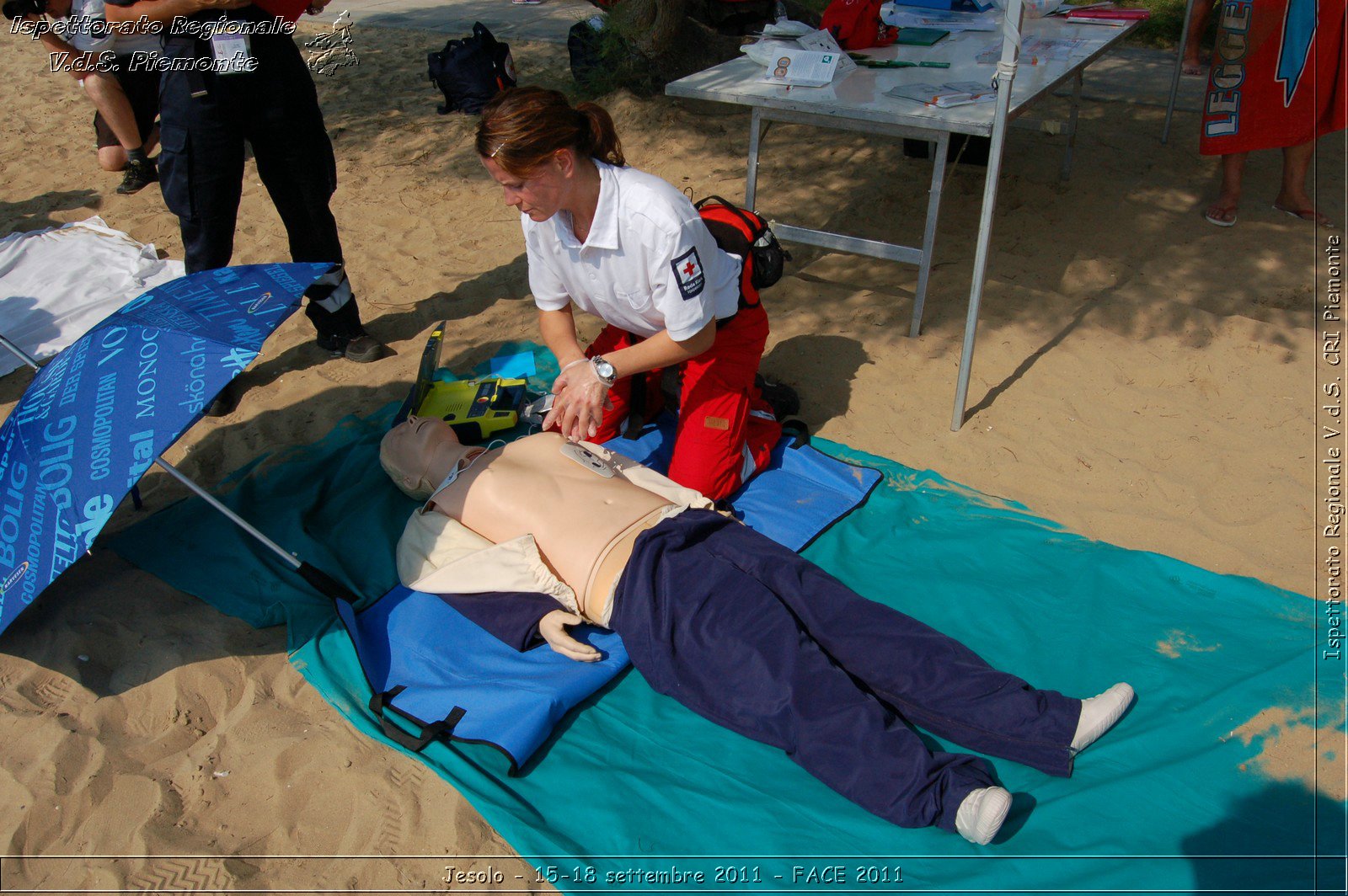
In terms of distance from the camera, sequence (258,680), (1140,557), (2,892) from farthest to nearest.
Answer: (1140,557)
(258,680)
(2,892)

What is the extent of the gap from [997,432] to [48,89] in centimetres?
845

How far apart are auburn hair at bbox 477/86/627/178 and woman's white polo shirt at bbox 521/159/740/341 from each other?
0.21m

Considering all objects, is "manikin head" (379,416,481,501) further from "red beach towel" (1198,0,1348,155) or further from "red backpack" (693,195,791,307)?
"red beach towel" (1198,0,1348,155)

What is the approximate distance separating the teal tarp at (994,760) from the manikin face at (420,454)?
23cm

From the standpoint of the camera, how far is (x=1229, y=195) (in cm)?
479

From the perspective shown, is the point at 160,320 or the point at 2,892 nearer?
the point at 2,892

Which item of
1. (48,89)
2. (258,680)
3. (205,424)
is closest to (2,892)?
(258,680)

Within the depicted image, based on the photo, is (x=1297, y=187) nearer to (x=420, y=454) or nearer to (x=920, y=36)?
(x=920, y=36)

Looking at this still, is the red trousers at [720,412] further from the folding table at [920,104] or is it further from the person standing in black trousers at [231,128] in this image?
the person standing in black trousers at [231,128]

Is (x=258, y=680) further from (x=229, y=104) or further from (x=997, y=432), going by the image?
(x=997, y=432)

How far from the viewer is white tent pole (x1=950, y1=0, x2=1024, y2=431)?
112 inches

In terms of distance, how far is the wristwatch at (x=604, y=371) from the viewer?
269 cm

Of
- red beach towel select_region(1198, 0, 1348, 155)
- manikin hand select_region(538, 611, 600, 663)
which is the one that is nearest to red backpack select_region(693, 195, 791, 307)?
manikin hand select_region(538, 611, 600, 663)

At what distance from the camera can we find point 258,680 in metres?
2.63
